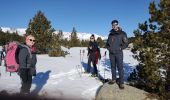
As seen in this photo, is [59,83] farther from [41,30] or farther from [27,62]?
[41,30]

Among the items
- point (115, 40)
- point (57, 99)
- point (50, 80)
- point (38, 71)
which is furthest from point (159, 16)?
point (38, 71)

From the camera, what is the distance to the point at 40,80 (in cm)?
1490

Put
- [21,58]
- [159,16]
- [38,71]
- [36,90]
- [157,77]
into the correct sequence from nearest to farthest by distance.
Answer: [21,58], [157,77], [159,16], [36,90], [38,71]

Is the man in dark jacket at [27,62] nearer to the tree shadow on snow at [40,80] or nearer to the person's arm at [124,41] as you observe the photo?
the tree shadow on snow at [40,80]

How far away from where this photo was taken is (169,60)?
10.8 meters

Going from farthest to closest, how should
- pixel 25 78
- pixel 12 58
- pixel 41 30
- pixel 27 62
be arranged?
pixel 41 30, pixel 25 78, pixel 27 62, pixel 12 58

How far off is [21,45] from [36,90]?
374 centimetres

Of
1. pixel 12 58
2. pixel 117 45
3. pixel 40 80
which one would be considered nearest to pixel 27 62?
pixel 12 58

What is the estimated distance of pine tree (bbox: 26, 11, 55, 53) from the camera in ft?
117

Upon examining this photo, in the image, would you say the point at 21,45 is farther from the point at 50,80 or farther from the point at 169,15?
A: the point at 50,80

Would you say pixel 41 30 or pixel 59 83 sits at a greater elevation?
pixel 41 30

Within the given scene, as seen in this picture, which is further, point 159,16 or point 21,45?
point 159,16

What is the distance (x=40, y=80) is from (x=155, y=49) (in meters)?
6.03

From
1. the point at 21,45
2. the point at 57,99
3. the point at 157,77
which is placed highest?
the point at 21,45
